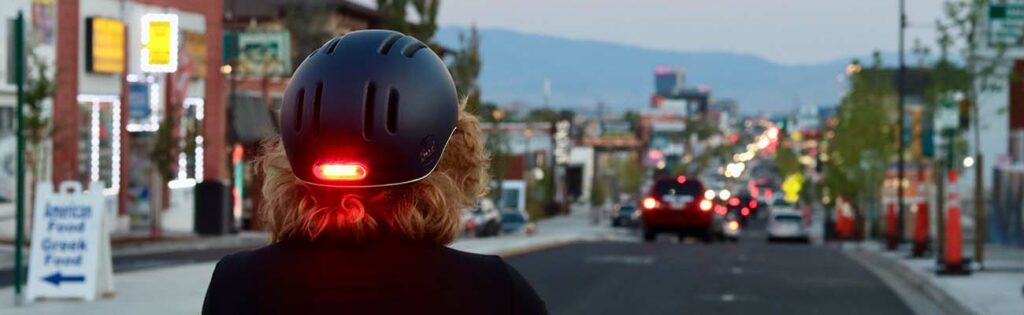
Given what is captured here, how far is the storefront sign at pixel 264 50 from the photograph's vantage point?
182ft

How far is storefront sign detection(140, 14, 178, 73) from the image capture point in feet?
148

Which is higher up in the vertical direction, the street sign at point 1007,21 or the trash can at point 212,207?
the street sign at point 1007,21

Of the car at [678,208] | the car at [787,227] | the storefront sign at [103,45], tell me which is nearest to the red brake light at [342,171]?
the storefront sign at [103,45]

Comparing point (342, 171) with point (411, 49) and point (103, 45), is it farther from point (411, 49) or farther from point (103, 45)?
point (103, 45)

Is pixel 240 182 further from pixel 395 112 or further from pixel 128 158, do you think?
pixel 395 112

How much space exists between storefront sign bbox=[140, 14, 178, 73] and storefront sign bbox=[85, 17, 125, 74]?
660mm

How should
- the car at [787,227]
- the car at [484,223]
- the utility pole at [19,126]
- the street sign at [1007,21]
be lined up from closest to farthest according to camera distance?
the utility pole at [19,126] → the street sign at [1007,21] → the car at [484,223] → the car at [787,227]

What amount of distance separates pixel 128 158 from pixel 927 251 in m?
21.6

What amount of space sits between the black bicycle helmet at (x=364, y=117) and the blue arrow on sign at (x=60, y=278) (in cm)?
1649

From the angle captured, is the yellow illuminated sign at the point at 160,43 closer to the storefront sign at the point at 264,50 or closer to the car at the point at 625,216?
the storefront sign at the point at 264,50

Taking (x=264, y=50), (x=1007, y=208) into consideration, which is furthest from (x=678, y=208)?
(x=264, y=50)

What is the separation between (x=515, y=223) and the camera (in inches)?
2881

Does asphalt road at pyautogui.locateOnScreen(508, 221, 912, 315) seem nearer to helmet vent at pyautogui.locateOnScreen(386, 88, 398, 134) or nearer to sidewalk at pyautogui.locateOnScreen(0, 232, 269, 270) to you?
sidewalk at pyautogui.locateOnScreen(0, 232, 269, 270)

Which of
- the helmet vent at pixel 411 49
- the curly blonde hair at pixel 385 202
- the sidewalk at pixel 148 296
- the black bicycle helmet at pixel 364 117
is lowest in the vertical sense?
the sidewalk at pixel 148 296
